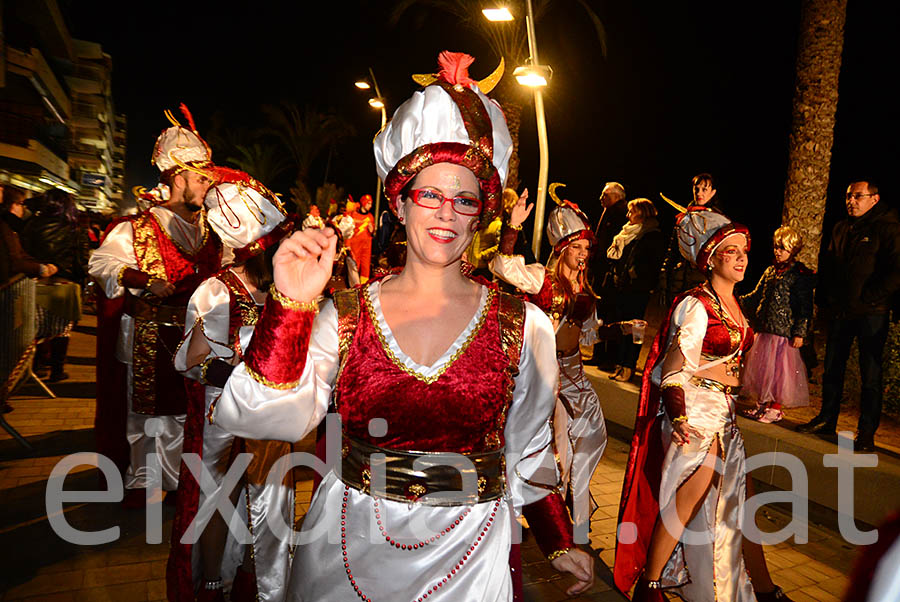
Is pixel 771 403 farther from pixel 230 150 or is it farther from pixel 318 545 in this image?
pixel 230 150

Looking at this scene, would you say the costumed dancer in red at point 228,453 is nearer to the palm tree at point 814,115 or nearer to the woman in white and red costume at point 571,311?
the woman in white and red costume at point 571,311

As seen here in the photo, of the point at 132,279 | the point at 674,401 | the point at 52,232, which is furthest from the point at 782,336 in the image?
the point at 52,232

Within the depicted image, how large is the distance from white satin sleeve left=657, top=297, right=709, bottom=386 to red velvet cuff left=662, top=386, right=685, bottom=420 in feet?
0.14

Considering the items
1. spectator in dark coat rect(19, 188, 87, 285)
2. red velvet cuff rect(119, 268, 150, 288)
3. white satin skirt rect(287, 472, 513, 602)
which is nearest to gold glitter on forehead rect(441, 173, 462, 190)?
white satin skirt rect(287, 472, 513, 602)

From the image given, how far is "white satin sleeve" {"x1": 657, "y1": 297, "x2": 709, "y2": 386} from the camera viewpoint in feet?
11.0

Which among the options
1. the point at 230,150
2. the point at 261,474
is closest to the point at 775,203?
the point at 261,474

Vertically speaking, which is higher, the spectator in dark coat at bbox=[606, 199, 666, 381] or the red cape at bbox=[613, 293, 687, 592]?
the spectator in dark coat at bbox=[606, 199, 666, 381]

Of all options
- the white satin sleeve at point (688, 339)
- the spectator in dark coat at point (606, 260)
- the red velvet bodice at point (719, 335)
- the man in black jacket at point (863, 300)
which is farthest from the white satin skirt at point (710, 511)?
the spectator in dark coat at point (606, 260)

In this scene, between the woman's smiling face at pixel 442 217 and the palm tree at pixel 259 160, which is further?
the palm tree at pixel 259 160

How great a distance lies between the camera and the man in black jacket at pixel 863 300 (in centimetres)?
540

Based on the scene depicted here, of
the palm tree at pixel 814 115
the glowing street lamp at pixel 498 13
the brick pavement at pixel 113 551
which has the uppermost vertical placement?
the glowing street lamp at pixel 498 13

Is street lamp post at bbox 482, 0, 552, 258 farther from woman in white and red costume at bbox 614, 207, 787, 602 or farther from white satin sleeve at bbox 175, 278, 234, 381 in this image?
white satin sleeve at bbox 175, 278, 234, 381

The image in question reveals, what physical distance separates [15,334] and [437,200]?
5851 millimetres

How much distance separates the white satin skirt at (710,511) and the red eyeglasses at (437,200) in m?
2.12
